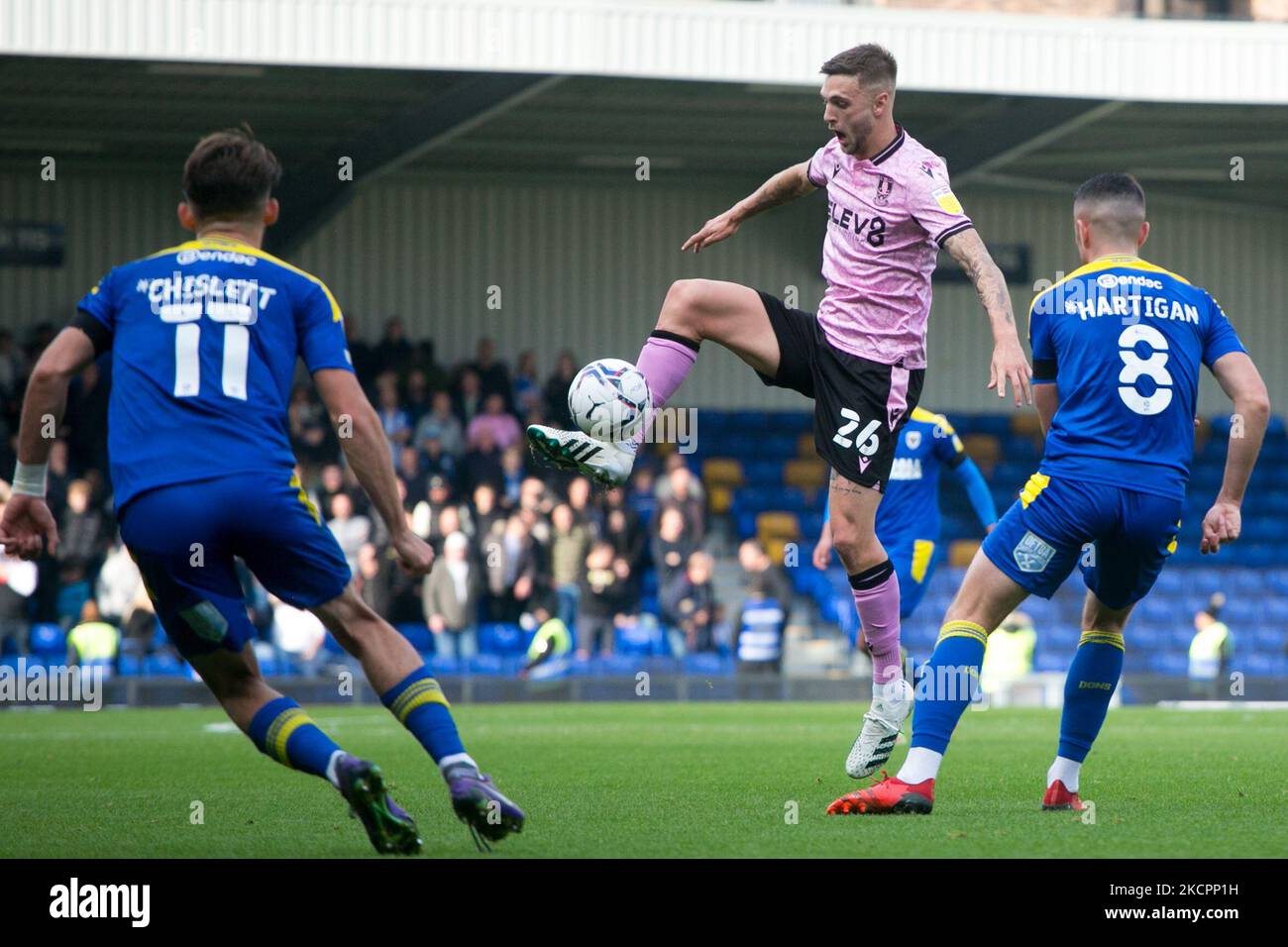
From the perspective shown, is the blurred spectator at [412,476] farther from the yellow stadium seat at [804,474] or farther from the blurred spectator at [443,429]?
the yellow stadium seat at [804,474]

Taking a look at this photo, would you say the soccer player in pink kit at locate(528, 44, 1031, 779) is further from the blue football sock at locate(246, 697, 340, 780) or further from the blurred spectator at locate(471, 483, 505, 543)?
the blurred spectator at locate(471, 483, 505, 543)

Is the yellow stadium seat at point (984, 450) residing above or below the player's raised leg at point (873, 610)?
above

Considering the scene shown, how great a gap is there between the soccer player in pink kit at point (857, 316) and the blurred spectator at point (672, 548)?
11.5 m

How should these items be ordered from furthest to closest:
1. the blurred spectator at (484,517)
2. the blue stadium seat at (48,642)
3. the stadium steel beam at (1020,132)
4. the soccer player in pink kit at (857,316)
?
the stadium steel beam at (1020,132) → the blurred spectator at (484,517) → the blue stadium seat at (48,642) → the soccer player in pink kit at (857,316)

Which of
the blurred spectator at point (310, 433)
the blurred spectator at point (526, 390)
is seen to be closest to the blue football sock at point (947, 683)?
the blurred spectator at point (310, 433)

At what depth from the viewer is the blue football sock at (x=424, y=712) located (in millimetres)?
5223

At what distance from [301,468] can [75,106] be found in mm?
4916

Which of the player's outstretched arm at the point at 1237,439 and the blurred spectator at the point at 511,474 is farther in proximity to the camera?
the blurred spectator at the point at 511,474

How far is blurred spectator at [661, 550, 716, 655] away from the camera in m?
18.6

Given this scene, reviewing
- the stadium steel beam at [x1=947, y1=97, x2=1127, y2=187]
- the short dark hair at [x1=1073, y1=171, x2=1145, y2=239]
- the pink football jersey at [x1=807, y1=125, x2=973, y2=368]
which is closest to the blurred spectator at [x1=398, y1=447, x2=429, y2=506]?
the stadium steel beam at [x1=947, y1=97, x2=1127, y2=187]

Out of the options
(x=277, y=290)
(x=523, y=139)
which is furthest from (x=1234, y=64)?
(x=277, y=290)

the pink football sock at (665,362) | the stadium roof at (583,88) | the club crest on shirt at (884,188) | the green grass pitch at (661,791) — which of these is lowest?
the green grass pitch at (661,791)

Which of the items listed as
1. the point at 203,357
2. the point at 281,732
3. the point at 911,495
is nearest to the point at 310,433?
the point at 911,495
